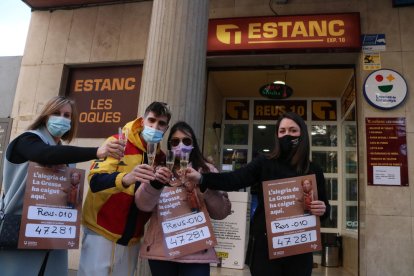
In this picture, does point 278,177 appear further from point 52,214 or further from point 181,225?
point 52,214

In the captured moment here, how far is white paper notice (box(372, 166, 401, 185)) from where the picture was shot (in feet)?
16.2

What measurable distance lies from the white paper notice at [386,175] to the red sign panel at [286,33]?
184 cm

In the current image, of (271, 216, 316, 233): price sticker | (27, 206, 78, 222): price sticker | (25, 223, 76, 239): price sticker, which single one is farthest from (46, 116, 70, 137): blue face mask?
(271, 216, 316, 233): price sticker

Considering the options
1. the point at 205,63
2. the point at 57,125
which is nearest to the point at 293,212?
the point at 57,125

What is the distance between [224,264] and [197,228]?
11.8ft

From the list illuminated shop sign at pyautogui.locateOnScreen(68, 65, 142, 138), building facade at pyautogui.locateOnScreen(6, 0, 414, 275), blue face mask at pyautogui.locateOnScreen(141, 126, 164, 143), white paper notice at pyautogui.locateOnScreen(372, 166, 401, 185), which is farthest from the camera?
illuminated shop sign at pyautogui.locateOnScreen(68, 65, 142, 138)

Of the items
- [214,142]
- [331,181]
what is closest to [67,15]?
[214,142]

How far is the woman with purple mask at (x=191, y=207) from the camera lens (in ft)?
6.99

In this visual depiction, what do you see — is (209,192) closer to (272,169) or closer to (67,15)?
(272,169)

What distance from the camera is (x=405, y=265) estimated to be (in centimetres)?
475

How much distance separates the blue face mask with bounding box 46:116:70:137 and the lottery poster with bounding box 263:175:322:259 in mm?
1342

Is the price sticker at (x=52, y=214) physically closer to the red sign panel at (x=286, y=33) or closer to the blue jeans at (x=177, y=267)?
the blue jeans at (x=177, y=267)

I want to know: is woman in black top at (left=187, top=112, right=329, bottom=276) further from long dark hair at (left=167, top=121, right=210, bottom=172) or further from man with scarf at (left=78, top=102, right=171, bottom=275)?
man with scarf at (left=78, top=102, right=171, bottom=275)

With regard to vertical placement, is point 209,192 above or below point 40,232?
above
